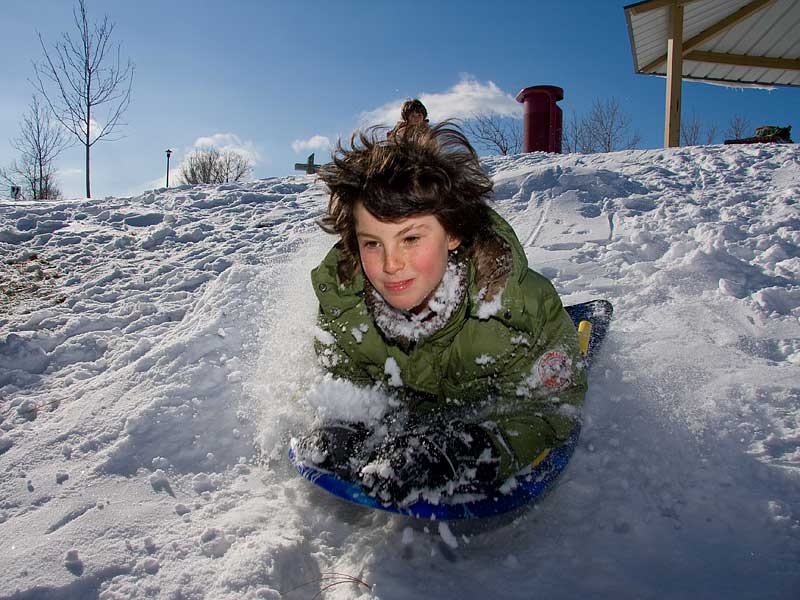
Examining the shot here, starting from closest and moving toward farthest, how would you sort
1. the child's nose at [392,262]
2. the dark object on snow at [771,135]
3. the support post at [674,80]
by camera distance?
the child's nose at [392,262] → the support post at [674,80] → the dark object on snow at [771,135]

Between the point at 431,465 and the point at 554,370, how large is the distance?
56 centimetres

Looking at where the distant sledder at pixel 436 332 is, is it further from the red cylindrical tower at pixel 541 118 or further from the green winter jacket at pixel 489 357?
the red cylindrical tower at pixel 541 118

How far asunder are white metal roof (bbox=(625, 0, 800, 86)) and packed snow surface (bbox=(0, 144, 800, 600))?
12.7ft

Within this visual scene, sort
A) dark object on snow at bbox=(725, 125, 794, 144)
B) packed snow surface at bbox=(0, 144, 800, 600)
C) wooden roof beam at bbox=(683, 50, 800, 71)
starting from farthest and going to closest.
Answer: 1. dark object on snow at bbox=(725, 125, 794, 144)
2. wooden roof beam at bbox=(683, 50, 800, 71)
3. packed snow surface at bbox=(0, 144, 800, 600)

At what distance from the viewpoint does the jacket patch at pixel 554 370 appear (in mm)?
1751

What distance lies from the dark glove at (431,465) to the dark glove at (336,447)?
0.09 metres

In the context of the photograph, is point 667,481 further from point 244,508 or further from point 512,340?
point 244,508

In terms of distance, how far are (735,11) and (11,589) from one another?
9.25 meters

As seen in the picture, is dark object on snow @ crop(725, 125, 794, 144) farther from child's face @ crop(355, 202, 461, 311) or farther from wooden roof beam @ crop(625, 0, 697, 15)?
child's face @ crop(355, 202, 461, 311)

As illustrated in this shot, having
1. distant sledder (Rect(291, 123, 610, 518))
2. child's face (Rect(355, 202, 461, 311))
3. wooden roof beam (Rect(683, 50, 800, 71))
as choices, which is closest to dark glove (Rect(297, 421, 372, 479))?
distant sledder (Rect(291, 123, 610, 518))

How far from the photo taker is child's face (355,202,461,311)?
1723 millimetres

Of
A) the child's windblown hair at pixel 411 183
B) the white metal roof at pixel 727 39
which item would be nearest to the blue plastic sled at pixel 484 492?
the child's windblown hair at pixel 411 183

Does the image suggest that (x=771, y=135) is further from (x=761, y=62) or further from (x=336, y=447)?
(x=336, y=447)

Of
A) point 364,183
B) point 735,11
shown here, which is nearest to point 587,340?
point 364,183
